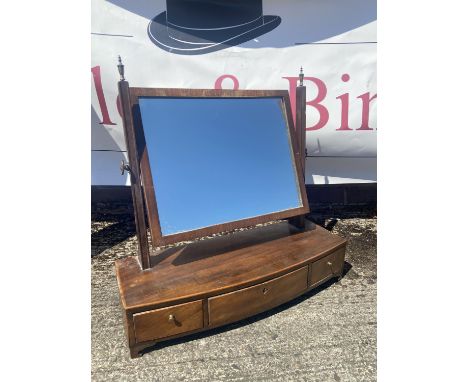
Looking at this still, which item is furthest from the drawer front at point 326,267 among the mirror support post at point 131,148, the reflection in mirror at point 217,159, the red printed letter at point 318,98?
the red printed letter at point 318,98

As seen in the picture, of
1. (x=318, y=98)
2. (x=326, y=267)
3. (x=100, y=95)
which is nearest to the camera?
(x=326, y=267)

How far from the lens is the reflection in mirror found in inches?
73.3

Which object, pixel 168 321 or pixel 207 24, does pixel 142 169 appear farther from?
pixel 207 24

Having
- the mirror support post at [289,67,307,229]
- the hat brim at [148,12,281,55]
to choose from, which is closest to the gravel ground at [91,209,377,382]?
the mirror support post at [289,67,307,229]

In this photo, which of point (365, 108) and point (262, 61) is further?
point (365, 108)

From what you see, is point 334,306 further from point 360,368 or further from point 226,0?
point 226,0

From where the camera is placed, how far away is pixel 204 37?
9.11ft

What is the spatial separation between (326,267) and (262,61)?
192 centimetres

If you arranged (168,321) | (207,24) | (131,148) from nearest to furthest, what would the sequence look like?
(168,321), (131,148), (207,24)

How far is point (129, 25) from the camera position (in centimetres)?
268

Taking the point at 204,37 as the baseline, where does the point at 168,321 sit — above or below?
below

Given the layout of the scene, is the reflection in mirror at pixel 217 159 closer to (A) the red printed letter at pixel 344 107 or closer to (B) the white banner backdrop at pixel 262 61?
(B) the white banner backdrop at pixel 262 61

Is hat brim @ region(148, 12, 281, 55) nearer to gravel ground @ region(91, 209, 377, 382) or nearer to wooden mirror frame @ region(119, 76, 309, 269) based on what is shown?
wooden mirror frame @ region(119, 76, 309, 269)

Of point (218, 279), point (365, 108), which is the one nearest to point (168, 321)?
point (218, 279)
